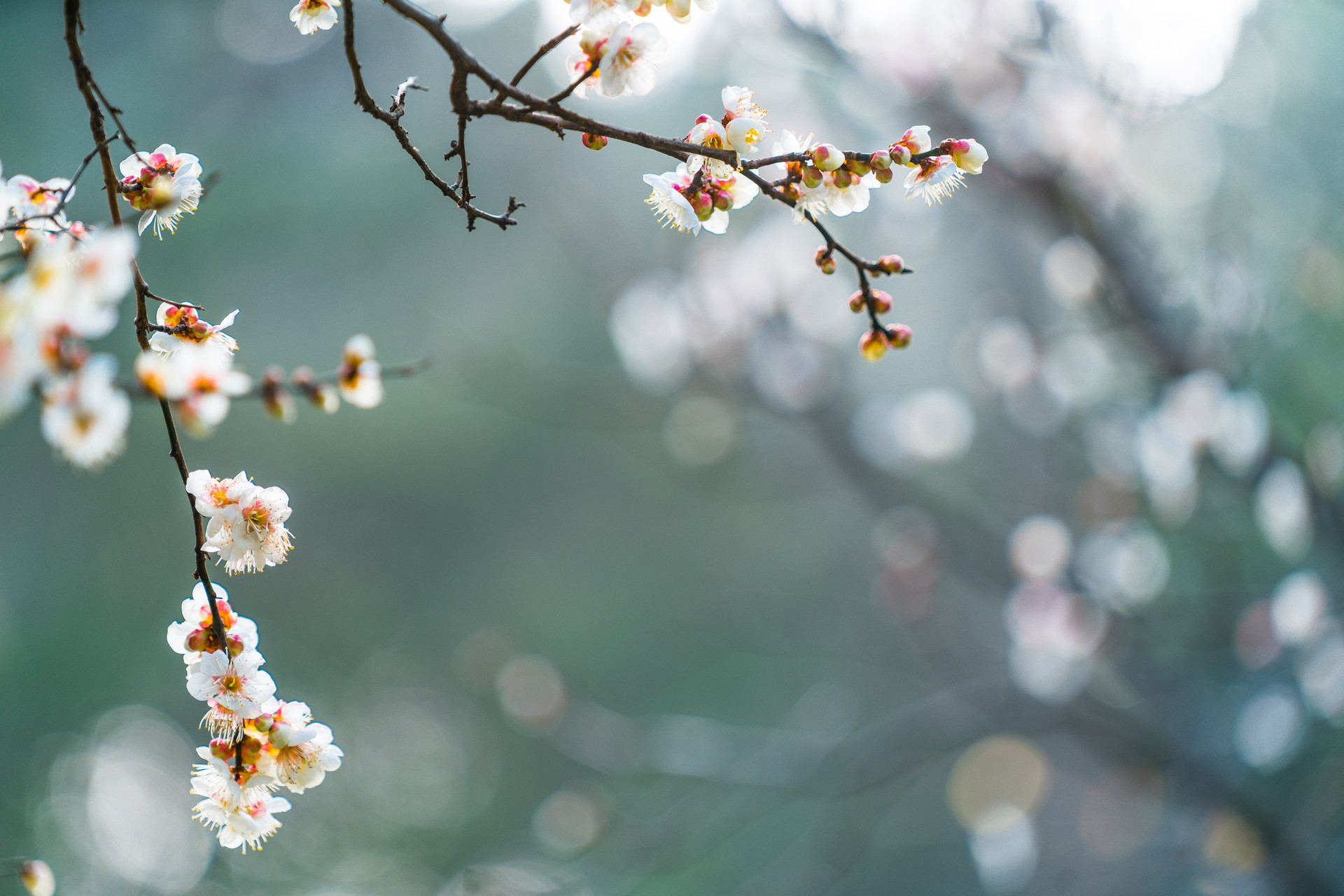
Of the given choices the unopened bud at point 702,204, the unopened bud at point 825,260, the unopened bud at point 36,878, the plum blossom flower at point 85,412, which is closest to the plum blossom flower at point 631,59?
the unopened bud at point 702,204

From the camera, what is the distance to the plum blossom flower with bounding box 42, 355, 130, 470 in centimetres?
42

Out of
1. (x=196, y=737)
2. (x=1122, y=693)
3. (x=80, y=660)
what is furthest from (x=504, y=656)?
(x=196, y=737)

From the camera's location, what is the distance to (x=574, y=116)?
0.57 m

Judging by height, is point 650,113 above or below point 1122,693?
above

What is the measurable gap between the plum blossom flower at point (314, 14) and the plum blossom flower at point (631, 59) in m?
0.28

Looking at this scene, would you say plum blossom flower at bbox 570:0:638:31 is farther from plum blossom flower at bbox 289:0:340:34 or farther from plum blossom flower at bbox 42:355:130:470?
plum blossom flower at bbox 42:355:130:470

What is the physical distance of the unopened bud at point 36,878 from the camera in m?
0.74

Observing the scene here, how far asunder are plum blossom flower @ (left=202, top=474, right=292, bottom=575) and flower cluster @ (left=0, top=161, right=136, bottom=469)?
26cm

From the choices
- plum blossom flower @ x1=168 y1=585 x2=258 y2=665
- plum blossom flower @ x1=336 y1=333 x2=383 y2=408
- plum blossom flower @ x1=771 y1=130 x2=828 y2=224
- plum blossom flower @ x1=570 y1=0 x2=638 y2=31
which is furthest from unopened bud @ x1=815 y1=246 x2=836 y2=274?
plum blossom flower @ x1=168 y1=585 x2=258 y2=665

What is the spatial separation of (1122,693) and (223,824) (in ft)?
10.6

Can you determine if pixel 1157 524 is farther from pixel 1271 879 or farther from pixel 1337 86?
pixel 1337 86

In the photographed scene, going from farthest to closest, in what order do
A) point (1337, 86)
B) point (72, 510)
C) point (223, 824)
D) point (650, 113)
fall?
point (650, 113), point (72, 510), point (1337, 86), point (223, 824)

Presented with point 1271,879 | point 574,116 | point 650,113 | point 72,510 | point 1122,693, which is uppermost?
point 650,113

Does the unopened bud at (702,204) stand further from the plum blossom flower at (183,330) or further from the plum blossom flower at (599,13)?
the plum blossom flower at (183,330)
